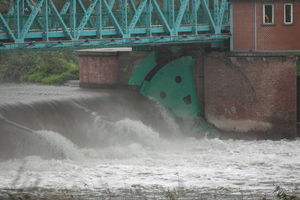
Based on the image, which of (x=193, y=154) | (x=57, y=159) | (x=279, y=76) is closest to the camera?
(x=57, y=159)

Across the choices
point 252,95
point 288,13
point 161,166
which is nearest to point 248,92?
point 252,95

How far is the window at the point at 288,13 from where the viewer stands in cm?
3231

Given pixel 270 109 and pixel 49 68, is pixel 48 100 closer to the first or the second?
pixel 270 109

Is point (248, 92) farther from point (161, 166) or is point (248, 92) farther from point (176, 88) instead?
point (161, 166)

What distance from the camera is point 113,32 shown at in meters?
A: 29.4

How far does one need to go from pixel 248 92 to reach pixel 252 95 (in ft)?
0.66

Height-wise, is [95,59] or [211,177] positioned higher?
[95,59]

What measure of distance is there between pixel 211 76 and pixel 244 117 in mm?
2117

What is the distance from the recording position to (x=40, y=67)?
4219 centimetres

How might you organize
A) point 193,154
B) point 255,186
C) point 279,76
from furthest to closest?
point 279,76, point 193,154, point 255,186

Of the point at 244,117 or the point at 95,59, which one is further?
the point at 95,59

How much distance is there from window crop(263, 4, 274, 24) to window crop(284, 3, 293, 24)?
50 cm

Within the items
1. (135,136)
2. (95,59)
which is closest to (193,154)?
(135,136)

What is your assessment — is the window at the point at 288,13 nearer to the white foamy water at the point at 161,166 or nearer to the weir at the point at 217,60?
the weir at the point at 217,60
